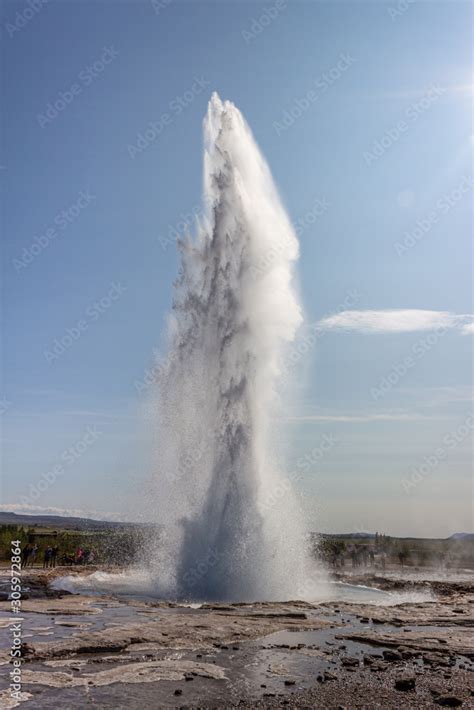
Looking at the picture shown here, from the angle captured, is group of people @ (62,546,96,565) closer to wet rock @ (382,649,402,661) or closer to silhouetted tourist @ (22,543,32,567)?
silhouetted tourist @ (22,543,32,567)

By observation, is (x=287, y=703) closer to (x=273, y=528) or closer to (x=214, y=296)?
(x=273, y=528)

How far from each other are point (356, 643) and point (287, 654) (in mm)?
2783

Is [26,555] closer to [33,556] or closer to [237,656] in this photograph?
[33,556]

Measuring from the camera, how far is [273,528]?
85.9 feet

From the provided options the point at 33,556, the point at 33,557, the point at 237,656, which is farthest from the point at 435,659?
the point at 33,557

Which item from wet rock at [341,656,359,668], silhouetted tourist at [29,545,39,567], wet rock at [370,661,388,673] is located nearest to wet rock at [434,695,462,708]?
wet rock at [370,661,388,673]

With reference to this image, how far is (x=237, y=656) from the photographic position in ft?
47.4

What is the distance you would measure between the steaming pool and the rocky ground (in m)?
3.17

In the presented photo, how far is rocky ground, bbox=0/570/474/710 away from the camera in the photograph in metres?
11.1

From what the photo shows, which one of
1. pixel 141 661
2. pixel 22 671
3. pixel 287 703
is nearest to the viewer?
pixel 287 703

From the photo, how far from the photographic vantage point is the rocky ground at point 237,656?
1115 centimetres

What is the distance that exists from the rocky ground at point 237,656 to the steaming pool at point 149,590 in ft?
10.4

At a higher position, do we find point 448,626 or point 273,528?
point 273,528

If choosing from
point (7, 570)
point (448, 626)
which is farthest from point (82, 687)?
point (7, 570)
